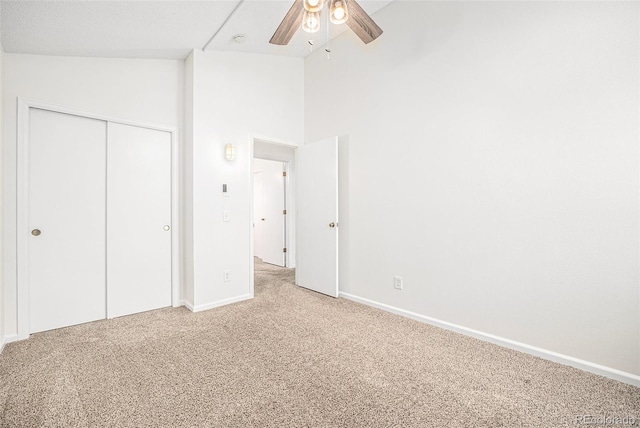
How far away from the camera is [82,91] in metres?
2.69

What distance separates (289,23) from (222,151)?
181cm

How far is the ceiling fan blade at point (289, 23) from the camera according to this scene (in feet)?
5.67

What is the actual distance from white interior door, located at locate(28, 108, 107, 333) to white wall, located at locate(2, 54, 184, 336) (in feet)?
0.41

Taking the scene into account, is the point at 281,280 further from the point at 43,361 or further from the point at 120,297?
the point at 43,361

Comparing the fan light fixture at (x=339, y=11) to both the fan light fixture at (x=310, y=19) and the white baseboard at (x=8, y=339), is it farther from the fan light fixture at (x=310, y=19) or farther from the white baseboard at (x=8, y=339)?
the white baseboard at (x=8, y=339)

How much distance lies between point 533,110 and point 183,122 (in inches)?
132

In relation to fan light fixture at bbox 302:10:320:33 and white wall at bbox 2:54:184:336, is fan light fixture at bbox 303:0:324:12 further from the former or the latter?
white wall at bbox 2:54:184:336

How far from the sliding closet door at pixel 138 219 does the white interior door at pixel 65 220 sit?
3.5 inches

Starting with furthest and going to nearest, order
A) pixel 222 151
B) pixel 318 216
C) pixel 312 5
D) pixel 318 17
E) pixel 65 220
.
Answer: pixel 318 216 → pixel 222 151 → pixel 65 220 → pixel 318 17 → pixel 312 5

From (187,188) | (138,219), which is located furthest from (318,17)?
(138,219)

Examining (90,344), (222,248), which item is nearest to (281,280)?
(222,248)

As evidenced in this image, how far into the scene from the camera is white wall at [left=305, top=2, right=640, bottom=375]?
6.02 feet

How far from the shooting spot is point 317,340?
2.40m

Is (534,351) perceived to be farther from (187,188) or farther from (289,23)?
(187,188)
